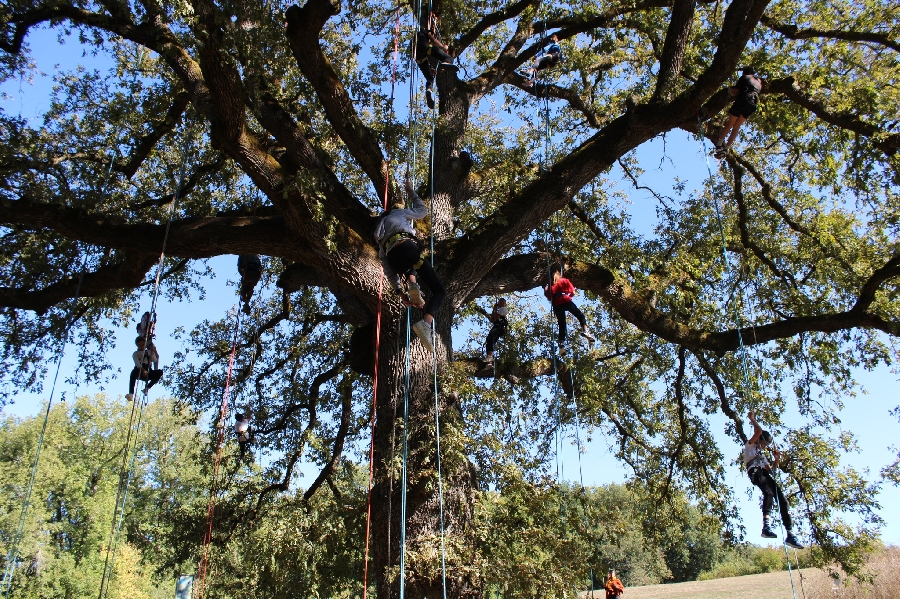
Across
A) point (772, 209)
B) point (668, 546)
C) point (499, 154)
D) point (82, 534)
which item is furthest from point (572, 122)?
point (82, 534)

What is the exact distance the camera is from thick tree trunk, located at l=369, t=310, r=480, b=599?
5.99 meters

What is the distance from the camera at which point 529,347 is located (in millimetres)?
11477

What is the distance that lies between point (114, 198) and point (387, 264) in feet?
16.2

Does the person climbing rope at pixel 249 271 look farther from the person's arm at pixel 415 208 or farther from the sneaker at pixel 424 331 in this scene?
the sneaker at pixel 424 331

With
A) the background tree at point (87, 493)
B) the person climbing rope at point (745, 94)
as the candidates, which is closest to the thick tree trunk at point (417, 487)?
the person climbing rope at point (745, 94)

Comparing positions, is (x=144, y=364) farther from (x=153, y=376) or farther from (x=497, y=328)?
(x=497, y=328)

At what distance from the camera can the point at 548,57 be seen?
9.75 m

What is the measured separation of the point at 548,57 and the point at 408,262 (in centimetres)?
508

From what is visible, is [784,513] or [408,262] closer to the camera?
[408,262]

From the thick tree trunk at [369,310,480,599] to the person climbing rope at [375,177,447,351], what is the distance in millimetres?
672

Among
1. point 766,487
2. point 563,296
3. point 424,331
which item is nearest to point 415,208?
point 424,331

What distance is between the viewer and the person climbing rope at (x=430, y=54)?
8844 millimetres

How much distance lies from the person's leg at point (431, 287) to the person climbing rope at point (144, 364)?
12.1 feet

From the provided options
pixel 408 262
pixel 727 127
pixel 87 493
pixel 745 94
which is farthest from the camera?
pixel 87 493
